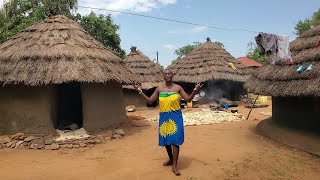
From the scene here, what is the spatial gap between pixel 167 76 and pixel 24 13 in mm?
16907

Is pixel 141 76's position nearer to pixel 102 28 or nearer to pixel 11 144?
pixel 102 28

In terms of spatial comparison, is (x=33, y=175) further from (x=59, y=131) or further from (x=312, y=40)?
(x=312, y=40)

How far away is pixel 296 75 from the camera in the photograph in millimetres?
8359

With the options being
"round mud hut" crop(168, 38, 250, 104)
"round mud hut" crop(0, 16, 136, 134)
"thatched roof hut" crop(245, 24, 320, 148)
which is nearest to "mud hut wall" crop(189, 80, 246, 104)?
"round mud hut" crop(168, 38, 250, 104)

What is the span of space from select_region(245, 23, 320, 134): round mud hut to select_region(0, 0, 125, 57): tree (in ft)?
39.1

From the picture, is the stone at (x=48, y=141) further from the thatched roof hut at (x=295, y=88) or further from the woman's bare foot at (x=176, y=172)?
the thatched roof hut at (x=295, y=88)

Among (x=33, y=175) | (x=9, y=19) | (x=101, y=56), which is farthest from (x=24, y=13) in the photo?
(x=33, y=175)

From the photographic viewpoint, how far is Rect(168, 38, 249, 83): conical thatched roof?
1909 cm

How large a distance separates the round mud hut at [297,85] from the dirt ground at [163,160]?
2.85ft

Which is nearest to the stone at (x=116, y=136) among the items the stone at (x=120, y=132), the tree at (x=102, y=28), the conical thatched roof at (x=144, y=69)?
the stone at (x=120, y=132)

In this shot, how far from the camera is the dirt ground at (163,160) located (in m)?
6.22

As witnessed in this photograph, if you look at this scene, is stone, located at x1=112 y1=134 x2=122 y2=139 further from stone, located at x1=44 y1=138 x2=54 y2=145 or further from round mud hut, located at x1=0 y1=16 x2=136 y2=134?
stone, located at x1=44 y1=138 x2=54 y2=145

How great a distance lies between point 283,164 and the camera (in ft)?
22.2

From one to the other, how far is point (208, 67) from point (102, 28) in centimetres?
789
